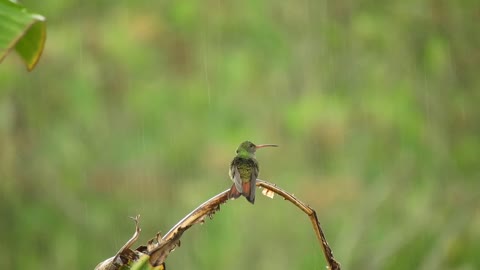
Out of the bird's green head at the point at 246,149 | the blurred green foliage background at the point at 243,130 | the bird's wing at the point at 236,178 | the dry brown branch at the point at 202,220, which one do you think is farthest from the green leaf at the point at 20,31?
the blurred green foliage background at the point at 243,130

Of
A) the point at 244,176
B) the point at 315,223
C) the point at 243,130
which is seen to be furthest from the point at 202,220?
the point at 243,130

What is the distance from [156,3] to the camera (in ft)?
21.9

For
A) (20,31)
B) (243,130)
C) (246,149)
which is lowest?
(243,130)

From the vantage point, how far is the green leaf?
0.53 meters

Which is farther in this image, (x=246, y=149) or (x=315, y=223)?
(x=246, y=149)

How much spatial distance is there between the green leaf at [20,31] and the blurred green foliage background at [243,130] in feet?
15.8

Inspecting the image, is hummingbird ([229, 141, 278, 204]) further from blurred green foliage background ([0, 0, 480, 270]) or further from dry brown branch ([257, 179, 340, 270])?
blurred green foliage background ([0, 0, 480, 270])

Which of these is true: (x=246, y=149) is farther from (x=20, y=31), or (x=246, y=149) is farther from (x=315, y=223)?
(x=20, y=31)

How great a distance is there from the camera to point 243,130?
19.8 feet

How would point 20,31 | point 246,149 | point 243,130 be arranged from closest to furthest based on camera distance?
point 20,31 → point 246,149 → point 243,130

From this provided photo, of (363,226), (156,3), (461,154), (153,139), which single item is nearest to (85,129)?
(153,139)

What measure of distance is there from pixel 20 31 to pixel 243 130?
5502 millimetres

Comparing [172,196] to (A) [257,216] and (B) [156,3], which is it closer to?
(A) [257,216]

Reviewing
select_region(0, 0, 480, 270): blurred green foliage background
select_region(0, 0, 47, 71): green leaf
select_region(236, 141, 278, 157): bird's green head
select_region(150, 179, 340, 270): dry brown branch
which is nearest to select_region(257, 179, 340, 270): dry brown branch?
select_region(150, 179, 340, 270): dry brown branch
